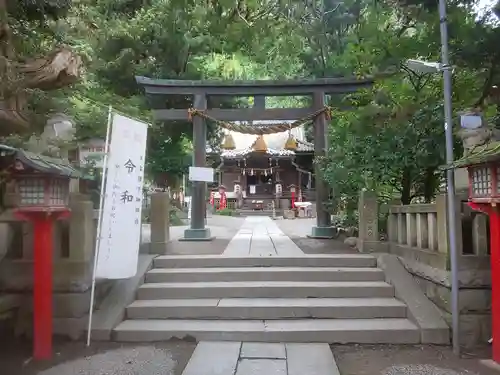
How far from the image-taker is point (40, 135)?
5.77m

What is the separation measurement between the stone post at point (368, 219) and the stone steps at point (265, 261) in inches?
26.3

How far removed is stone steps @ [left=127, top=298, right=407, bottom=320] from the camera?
5445 millimetres

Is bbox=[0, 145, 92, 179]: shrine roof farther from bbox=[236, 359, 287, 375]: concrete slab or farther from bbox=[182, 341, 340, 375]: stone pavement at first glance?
bbox=[236, 359, 287, 375]: concrete slab

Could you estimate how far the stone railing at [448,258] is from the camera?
4.98 m

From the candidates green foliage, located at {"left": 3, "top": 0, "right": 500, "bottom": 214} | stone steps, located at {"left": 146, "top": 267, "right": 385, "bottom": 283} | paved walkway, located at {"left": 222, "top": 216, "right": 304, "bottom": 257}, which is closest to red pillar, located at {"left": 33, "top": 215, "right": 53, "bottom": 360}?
stone steps, located at {"left": 146, "top": 267, "right": 385, "bottom": 283}

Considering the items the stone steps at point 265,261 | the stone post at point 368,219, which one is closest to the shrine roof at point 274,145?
the stone post at point 368,219

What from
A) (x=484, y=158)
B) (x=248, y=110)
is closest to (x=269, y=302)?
(x=484, y=158)

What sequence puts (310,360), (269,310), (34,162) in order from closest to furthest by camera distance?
(34,162)
(310,360)
(269,310)

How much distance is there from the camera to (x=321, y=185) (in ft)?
31.7

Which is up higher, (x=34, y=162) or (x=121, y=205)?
(x=34, y=162)

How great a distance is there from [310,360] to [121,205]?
2.89 meters

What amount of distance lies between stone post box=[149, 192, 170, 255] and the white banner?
1830 millimetres

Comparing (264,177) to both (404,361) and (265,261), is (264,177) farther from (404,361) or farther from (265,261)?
(404,361)

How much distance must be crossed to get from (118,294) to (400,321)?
379 centimetres
